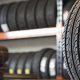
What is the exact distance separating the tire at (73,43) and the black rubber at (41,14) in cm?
125

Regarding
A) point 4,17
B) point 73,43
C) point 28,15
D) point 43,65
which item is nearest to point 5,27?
point 4,17

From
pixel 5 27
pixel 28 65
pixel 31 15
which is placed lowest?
pixel 28 65

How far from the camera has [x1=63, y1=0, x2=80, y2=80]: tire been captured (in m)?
0.65

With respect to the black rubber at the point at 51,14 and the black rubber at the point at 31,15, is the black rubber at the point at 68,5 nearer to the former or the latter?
the black rubber at the point at 51,14

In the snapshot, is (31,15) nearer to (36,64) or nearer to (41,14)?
(41,14)

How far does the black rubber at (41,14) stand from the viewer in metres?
1.95

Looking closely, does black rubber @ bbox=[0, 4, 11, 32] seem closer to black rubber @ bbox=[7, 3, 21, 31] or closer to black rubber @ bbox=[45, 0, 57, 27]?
black rubber @ bbox=[7, 3, 21, 31]

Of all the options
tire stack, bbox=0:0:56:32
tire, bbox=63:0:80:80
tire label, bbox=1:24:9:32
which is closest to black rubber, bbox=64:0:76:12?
tire stack, bbox=0:0:56:32

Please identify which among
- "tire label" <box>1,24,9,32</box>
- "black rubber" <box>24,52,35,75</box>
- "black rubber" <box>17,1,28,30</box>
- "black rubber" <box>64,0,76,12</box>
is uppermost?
"black rubber" <box>64,0,76,12</box>

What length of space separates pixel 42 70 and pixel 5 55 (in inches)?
32.8

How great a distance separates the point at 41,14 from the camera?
1958 millimetres

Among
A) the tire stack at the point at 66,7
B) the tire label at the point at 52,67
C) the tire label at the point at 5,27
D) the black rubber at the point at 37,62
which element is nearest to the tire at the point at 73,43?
the tire stack at the point at 66,7

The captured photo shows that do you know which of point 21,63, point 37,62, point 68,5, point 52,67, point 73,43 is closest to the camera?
point 73,43

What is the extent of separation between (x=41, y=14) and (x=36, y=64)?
44cm
